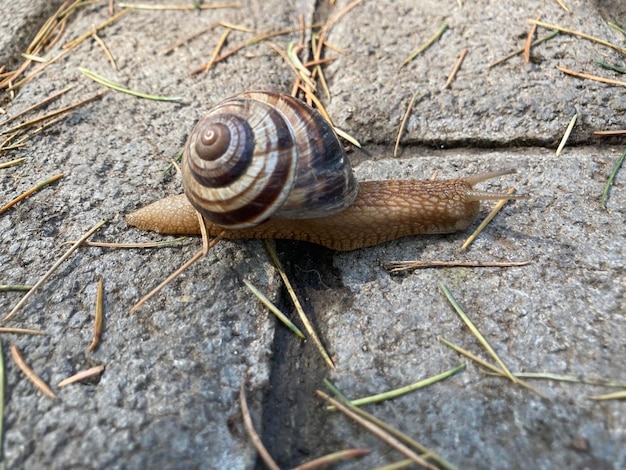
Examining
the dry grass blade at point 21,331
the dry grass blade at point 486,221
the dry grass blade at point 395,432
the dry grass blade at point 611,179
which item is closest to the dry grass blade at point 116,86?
the dry grass blade at point 21,331

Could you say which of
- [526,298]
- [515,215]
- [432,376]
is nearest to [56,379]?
[432,376]

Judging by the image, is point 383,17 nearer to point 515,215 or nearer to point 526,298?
point 515,215

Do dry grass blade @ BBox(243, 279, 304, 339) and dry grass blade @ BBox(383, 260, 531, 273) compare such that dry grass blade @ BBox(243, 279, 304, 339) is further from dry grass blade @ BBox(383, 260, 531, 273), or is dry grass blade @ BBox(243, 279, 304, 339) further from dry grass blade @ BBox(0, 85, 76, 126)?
dry grass blade @ BBox(0, 85, 76, 126)

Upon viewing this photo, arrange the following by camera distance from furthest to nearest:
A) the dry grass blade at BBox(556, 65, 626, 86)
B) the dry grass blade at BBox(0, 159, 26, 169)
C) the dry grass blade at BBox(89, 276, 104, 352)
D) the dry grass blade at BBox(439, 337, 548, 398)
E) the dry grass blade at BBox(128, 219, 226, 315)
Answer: the dry grass blade at BBox(556, 65, 626, 86) < the dry grass blade at BBox(0, 159, 26, 169) < the dry grass blade at BBox(128, 219, 226, 315) < the dry grass blade at BBox(89, 276, 104, 352) < the dry grass blade at BBox(439, 337, 548, 398)

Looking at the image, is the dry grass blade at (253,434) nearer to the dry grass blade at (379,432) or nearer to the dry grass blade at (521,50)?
the dry grass blade at (379,432)

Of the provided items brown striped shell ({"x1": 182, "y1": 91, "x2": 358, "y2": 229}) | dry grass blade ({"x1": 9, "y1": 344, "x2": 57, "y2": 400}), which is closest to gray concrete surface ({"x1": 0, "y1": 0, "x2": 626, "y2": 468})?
dry grass blade ({"x1": 9, "y1": 344, "x2": 57, "y2": 400})


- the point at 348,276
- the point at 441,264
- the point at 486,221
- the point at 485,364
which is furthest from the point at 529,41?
the point at 485,364
